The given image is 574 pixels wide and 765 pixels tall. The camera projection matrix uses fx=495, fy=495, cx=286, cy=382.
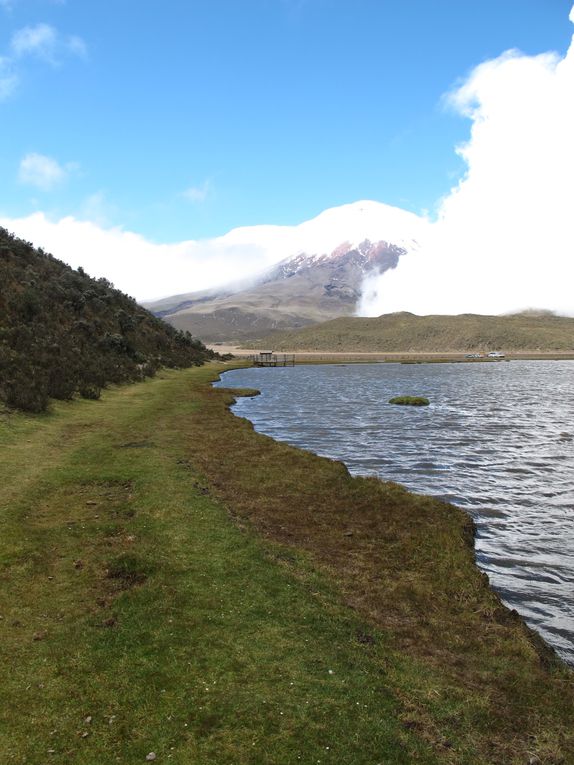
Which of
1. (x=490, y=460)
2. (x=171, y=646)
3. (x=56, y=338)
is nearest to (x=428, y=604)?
(x=171, y=646)

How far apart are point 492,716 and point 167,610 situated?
20.9ft

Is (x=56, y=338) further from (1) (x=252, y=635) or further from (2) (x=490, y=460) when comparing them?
(1) (x=252, y=635)

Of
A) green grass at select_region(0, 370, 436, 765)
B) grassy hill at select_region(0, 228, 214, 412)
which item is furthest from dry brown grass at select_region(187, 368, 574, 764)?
grassy hill at select_region(0, 228, 214, 412)

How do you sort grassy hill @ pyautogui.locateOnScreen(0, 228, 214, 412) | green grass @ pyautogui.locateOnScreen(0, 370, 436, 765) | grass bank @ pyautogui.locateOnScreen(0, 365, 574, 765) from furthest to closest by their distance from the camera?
1. grassy hill @ pyautogui.locateOnScreen(0, 228, 214, 412)
2. grass bank @ pyautogui.locateOnScreen(0, 365, 574, 765)
3. green grass @ pyautogui.locateOnScreen(0, 370, 436, 765)

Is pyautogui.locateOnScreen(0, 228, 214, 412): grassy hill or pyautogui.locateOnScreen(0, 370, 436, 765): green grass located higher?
pyautogui.locateOnScreen(0, 228, 214, 412): grassy hill

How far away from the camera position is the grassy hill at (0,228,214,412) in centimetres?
3428

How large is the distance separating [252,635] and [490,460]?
23.6 metres

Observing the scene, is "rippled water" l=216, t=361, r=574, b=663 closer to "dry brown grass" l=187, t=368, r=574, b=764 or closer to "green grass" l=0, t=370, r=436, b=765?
"dry brown grass" l=187, t=368, r=574, b=764

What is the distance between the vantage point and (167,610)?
10.4 meters

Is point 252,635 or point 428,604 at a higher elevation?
point 252,635

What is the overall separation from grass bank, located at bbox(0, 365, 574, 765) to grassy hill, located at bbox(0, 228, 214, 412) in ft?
56.4

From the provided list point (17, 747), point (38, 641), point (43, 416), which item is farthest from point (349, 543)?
point (43, 416)

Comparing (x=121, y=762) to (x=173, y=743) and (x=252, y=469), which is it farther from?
(x=252, y=469)

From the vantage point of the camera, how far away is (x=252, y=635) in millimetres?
9758
